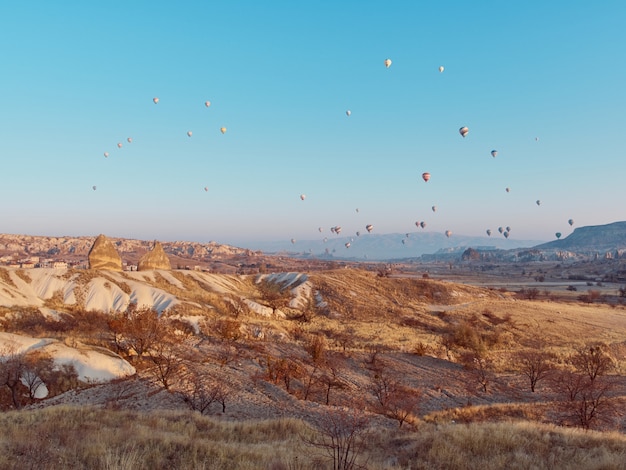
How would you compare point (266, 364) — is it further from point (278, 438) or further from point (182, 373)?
point (278, 438)

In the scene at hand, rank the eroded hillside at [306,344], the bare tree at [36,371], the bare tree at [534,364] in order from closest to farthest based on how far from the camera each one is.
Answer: the bare tree at [36,371]
the eroded hillside at [306,344]
the bare tree at [534,364]

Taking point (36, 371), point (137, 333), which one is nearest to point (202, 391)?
point (36, 371)

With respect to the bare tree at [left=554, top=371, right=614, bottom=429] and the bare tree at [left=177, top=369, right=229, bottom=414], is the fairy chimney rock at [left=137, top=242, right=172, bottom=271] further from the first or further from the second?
the bare tree at [left=554, top=371, right=614, bottom=429]

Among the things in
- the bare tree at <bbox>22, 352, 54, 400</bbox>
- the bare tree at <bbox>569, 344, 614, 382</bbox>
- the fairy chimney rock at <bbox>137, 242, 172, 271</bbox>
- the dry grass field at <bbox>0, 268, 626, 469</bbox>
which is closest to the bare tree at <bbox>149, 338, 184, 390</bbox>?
the dry grass field at <bbox>0, 268, 626, 469</bbox>

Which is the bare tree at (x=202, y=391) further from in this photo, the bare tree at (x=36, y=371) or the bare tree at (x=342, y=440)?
the bare tree at (x=36, y=371)

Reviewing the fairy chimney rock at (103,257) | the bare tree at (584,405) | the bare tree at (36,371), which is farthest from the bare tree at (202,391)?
the fairy chimney rock at (103,257)

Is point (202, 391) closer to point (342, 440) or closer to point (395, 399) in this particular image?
point (342, 440)

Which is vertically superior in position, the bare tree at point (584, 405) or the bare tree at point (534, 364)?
the bare tree at point (584, 405)

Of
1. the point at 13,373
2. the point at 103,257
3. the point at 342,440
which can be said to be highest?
the point at 103,257
